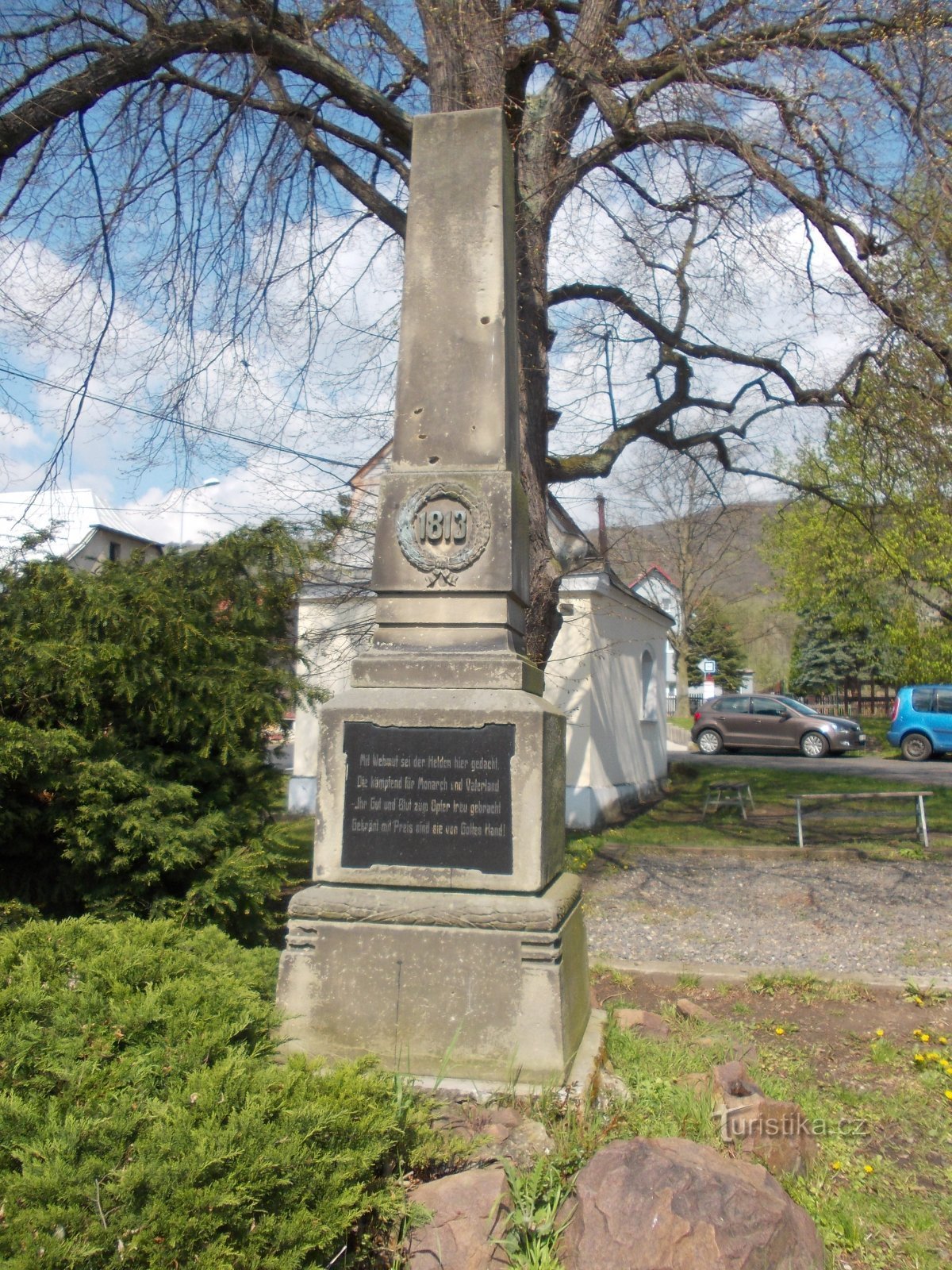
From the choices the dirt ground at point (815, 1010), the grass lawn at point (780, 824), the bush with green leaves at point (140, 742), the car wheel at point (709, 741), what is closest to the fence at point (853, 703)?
the car wheel at point (709, 741)

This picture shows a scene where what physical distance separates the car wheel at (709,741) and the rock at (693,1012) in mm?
23201

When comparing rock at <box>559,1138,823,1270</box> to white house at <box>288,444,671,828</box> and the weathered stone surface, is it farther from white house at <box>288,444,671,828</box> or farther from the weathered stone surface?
white house at <box>288,444,671,828</box>

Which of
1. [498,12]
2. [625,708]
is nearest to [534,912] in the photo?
[498,12]

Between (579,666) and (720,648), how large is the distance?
30.7 meters

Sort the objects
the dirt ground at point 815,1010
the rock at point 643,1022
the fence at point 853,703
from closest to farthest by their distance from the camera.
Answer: the rock at point 643,1022
the dirt ground at point 815,1010
the fence at point 853,703

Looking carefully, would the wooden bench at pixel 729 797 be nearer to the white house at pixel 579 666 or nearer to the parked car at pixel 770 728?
the white house at pixel 579 666

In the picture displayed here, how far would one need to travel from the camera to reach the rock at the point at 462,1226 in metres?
2.49

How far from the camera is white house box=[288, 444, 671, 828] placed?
11820mm

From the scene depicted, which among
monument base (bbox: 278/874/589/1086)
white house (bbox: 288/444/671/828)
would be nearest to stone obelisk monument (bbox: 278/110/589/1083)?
monument base (bbox: 278/874/589/1086)

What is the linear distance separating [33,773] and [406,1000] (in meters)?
2.76

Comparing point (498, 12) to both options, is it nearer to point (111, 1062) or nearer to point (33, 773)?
point (33, 773)

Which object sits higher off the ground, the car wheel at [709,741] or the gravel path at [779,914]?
the car wheel at [709,741]

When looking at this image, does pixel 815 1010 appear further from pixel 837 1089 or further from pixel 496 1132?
pixel 496 1132

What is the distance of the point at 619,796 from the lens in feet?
48.2
